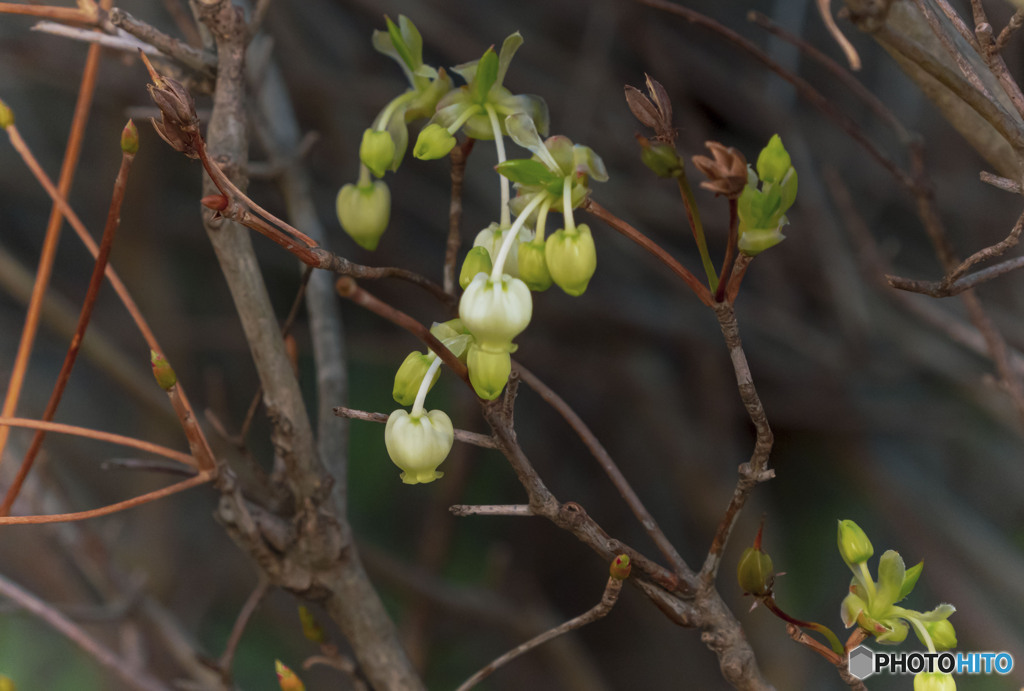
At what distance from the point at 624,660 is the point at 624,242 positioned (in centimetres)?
72

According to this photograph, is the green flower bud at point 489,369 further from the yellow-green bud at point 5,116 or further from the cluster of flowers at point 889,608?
the yellow-green bud at point 5,116

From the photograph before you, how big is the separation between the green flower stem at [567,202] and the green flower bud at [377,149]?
13 cm

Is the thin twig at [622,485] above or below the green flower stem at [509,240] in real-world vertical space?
below

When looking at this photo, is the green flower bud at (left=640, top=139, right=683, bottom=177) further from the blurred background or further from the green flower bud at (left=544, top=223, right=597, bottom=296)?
the blurred background

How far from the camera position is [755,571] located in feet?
1.26

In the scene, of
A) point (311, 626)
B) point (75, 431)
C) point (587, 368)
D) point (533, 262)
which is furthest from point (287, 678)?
point (587, 368)

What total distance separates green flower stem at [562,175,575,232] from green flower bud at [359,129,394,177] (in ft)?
0.43

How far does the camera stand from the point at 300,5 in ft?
4.08

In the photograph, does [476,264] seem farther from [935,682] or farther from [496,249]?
[935,682]

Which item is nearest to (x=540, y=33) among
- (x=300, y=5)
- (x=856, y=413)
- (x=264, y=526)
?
(x=300, y=5)

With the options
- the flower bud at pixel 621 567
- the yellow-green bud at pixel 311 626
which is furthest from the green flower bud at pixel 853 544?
the yellow-green bud at pixel 311 626

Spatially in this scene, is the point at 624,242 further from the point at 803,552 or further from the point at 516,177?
the point at 516,177

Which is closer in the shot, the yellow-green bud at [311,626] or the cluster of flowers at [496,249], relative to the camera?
the cluster of flowers at [496,249]

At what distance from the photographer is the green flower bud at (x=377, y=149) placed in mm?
437
